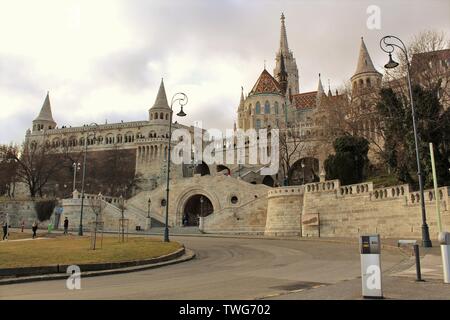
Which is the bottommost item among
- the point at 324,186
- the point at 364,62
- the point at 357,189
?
the point at 357,189

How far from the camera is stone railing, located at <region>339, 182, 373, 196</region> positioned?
86.6 feet

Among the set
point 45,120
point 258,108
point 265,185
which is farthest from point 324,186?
point 45,120

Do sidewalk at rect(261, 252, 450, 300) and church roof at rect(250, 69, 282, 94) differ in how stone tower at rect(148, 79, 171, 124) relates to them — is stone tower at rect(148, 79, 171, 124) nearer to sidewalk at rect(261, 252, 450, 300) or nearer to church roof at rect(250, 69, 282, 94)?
church roof at rect(250, 69, 282, 94)

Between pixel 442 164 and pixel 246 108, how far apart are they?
59987 millimetres

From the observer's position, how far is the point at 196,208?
56.6 meters

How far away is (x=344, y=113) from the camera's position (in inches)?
1483

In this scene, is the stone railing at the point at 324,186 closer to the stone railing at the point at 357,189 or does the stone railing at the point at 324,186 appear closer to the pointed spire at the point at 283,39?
the stone railing at the point at 357,189

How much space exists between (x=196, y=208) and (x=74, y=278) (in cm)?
4659

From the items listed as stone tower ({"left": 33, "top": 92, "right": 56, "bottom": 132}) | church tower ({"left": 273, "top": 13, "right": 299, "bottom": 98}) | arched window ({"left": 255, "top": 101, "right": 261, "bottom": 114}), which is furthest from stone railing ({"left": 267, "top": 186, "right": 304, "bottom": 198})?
stone tower ({"left": 33, "top": 92, "right": 56, "bottom": 132})

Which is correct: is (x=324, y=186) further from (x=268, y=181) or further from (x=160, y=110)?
(x=160, y=110)

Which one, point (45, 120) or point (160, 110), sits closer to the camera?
point (160, 110)

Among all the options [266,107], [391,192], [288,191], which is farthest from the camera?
[266,107]
